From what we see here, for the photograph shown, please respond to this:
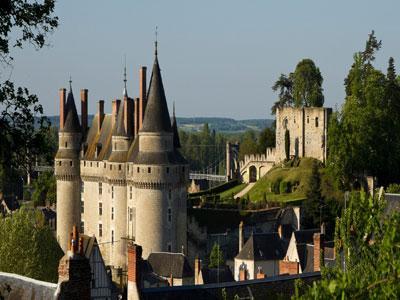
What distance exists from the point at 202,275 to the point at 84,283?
28.0 metres

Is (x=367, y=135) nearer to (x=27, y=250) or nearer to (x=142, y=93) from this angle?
(x=142, y=93)

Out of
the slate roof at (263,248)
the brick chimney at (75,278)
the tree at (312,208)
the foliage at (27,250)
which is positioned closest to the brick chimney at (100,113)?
the tree at (312,208)

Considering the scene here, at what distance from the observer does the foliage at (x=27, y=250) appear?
148 feet

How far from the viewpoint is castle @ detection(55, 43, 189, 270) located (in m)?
57.0

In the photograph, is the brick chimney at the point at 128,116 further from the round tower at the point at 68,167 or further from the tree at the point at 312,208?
the tree at the point at 312,208

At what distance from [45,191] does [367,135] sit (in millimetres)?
34663

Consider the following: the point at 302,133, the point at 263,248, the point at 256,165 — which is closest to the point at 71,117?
the point at 263,248

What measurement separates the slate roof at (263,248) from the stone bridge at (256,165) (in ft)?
106

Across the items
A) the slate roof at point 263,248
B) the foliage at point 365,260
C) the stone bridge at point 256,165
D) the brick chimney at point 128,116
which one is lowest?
the slate roof at point 263,248

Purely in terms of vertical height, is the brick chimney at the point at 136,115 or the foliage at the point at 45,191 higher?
the brick chimney at the point at 136,115

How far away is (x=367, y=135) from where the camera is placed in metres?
66.6

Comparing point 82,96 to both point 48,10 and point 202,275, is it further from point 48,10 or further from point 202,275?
point 48,10

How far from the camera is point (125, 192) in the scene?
61062mm

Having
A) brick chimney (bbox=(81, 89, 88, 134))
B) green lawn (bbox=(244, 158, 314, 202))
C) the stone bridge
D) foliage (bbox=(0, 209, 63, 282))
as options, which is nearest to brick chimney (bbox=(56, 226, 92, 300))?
foliage (bbox=(0, 209, 63, 282))
